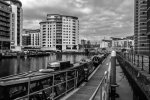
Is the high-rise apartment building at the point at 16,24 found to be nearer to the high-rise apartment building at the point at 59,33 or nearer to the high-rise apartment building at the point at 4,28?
the high-rise apartment building at the point at 4,28

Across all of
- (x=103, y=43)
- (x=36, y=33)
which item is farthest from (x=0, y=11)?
Answer: (x=103, y=43)

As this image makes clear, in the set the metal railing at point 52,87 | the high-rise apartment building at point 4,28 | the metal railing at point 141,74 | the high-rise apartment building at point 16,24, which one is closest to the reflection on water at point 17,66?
the high-rise apartment building at point 4,28

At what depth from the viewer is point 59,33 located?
151 m

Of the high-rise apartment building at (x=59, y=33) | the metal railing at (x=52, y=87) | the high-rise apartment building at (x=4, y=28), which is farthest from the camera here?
the high-rise apartment building at (x=59, y=33)

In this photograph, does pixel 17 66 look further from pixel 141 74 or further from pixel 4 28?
pixel 4 28

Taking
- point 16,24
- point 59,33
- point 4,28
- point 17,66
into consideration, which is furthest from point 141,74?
point 59,33

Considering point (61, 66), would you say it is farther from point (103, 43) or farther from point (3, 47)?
point (103, 43)

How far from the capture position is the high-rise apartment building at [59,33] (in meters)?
150

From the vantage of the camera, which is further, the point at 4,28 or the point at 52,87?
the point at 4,28

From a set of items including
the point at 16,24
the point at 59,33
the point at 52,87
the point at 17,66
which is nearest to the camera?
the point at 52,87

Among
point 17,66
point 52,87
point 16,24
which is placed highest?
point 16,24

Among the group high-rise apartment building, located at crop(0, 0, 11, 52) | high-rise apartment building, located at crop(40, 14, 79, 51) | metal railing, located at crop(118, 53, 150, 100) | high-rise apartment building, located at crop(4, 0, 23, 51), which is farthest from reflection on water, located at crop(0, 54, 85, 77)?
high-rise apartment building, located at crop(40, 14, 79, 51)

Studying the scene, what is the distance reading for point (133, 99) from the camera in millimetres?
15531

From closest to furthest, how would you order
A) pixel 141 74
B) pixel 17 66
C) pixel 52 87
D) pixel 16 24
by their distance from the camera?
1. pixel 52 87
2. pixel 141 74
3. pixel 17 66
4. pixel 16 24
